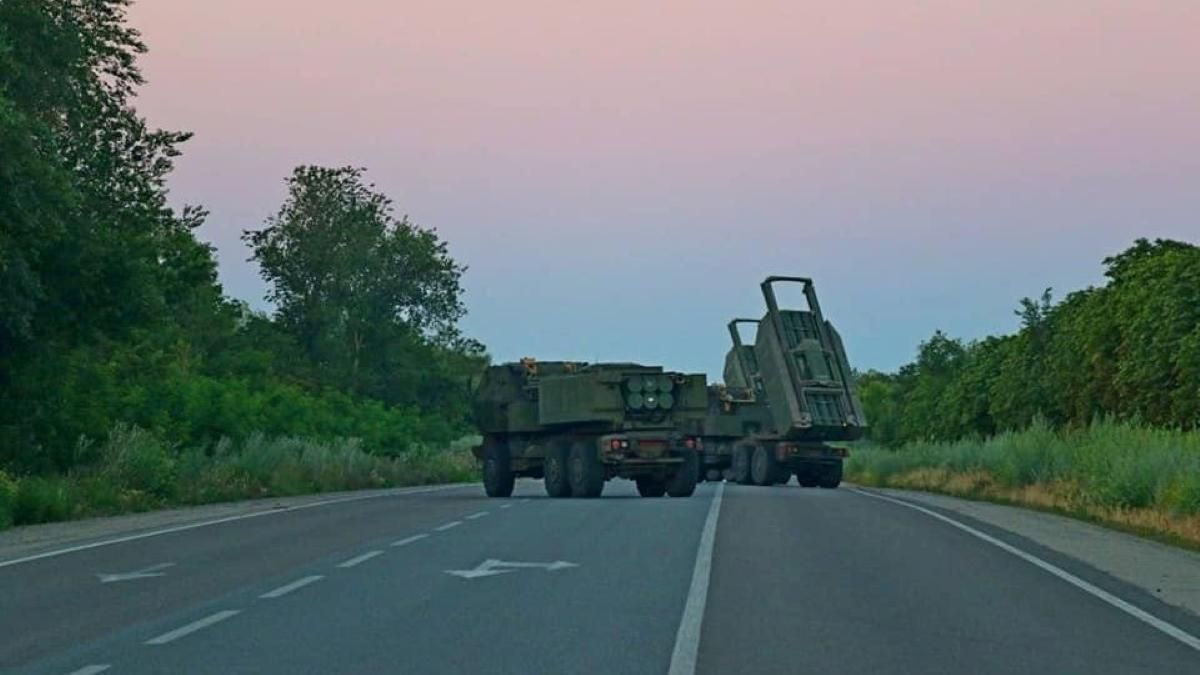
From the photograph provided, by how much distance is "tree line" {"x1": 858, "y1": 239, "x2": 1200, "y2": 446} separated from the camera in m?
51.0

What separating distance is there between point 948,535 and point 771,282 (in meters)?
23.5

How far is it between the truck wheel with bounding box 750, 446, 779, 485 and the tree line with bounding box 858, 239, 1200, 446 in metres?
8.01

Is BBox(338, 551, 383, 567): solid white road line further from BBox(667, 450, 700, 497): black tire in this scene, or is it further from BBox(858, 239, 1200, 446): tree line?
BBox(858, 239, 1200, 446): tree line

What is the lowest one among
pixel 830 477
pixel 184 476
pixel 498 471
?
pixel 184 476

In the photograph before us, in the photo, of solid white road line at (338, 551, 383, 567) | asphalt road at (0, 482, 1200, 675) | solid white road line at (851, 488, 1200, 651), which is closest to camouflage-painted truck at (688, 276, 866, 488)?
solid white road line at (851, 488, 1200, 651)

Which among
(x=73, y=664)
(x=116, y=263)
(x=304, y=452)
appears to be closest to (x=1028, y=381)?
(x=304, y=452)

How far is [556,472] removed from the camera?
132 ft

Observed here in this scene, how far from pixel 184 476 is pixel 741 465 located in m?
17.4

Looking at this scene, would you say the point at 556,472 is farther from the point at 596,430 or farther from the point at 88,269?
the point at 88,269

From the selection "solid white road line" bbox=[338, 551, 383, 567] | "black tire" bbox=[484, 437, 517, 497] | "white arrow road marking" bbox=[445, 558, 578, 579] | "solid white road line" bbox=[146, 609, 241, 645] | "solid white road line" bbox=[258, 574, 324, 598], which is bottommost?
"solid white road line" bbox=[146, 609, 241, 645]

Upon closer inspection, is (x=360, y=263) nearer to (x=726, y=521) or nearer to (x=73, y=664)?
(x=726, y=521)

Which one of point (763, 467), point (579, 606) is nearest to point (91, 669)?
point (579, 606)

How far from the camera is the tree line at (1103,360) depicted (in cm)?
5097

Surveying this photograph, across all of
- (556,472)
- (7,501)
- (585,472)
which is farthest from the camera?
(556,472)
